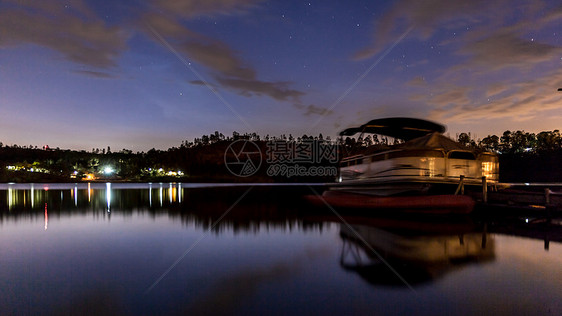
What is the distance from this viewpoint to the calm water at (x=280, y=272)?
5.52 metres

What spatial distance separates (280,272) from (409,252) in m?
3.73

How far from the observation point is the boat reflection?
23.9ft

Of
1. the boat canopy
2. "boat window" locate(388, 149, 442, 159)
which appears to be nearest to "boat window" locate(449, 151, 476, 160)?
"boat window" locate(388, 149, 442, 159)

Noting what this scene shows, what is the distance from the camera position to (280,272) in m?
7.72

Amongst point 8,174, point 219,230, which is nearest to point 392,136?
point 219,230

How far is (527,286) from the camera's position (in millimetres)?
6488

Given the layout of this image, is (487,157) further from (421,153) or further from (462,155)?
(421,153)

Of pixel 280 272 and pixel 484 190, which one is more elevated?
pixel 484 190

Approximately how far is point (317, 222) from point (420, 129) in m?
9.91

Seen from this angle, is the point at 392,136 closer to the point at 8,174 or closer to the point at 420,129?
the point at 420,129

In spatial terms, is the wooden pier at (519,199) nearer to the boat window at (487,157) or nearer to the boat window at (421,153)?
the boat window at (487,157)

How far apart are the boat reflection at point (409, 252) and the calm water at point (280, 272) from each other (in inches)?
1.2

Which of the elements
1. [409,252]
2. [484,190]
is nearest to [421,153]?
[484,190]

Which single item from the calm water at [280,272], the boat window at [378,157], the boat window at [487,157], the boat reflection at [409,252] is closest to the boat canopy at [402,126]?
the boat window at [378,157]
